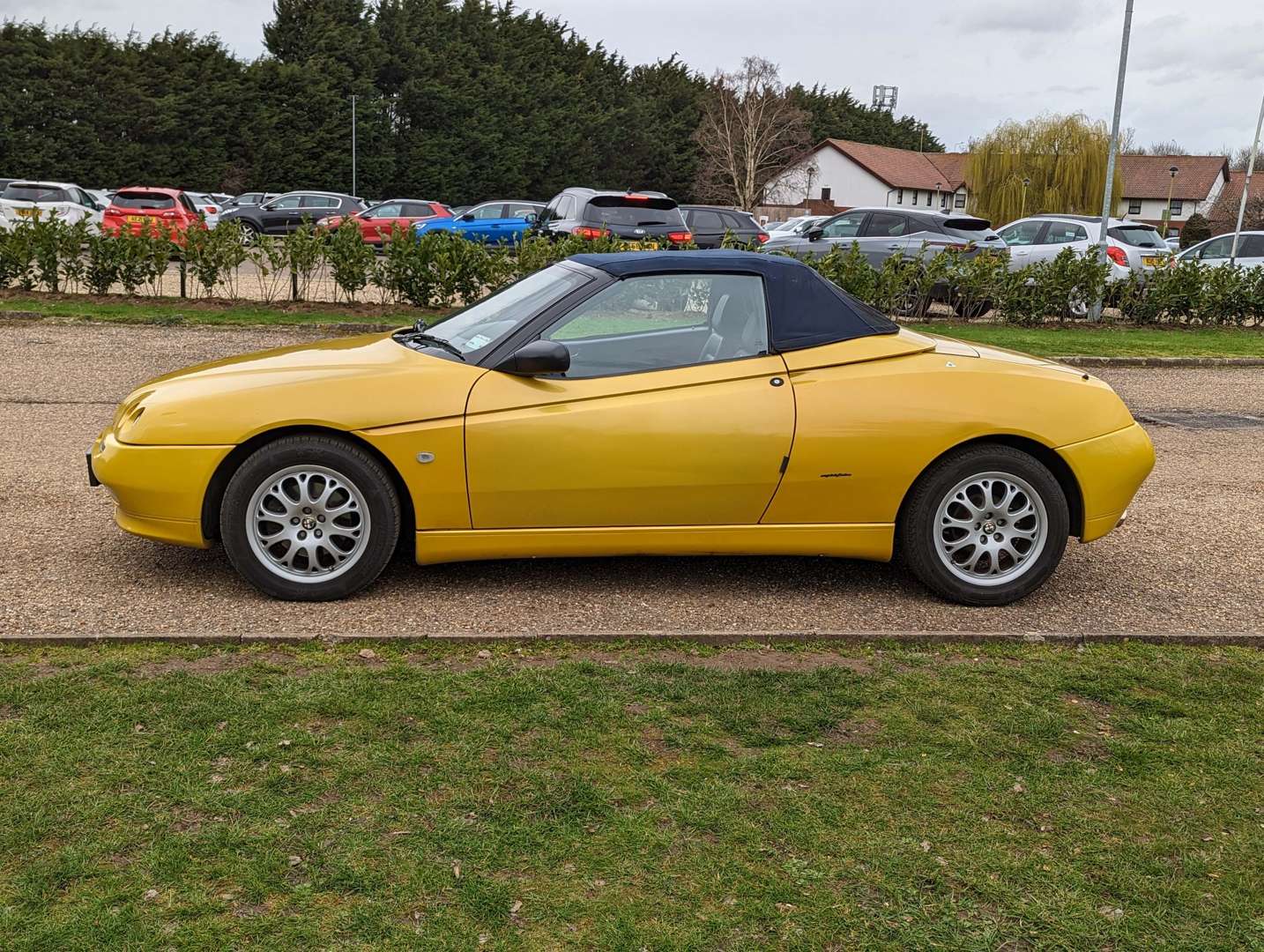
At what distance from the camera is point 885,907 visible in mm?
2996

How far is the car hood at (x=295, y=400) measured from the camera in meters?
5.00

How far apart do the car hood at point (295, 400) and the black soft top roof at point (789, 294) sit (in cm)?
98

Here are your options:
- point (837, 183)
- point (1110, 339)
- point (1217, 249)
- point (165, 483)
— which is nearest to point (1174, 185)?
point (837, 183)

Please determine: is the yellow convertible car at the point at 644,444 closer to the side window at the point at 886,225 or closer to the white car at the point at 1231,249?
the side window at the point at 886,225

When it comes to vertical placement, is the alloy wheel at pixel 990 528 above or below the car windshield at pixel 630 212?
below

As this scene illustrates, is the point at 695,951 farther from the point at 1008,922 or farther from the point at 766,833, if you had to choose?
the point at 1008,922

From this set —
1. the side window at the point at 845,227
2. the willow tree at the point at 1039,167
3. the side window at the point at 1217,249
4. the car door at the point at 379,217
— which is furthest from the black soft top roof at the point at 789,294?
the willow tree at the point at 1039,167

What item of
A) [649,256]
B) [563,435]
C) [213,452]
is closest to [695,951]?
[563,435]

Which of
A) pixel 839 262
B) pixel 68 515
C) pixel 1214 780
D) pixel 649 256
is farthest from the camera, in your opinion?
pixel 839 262

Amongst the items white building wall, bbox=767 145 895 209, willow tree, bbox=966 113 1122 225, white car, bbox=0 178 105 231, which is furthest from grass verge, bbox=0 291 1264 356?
white building wall, bbox=767 145 895 209

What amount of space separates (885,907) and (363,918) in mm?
1277

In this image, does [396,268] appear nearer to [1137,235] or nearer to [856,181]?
[1137,235]

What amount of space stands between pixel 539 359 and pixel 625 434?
48 centimetres

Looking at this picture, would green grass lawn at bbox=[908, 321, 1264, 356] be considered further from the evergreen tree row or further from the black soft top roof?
the evergreen tree row
